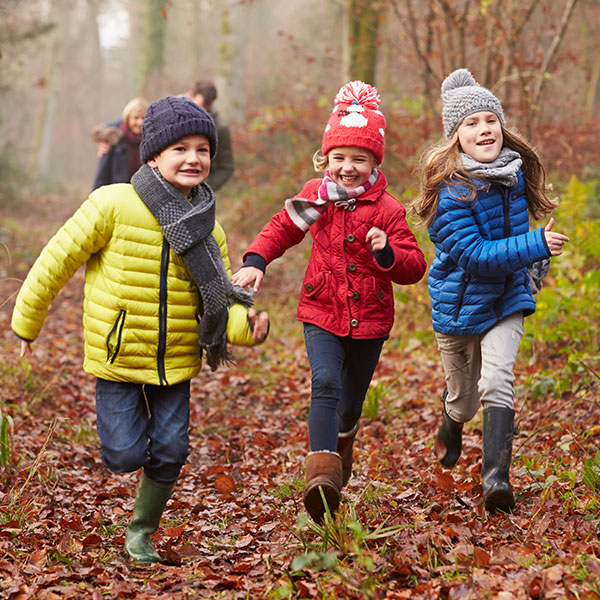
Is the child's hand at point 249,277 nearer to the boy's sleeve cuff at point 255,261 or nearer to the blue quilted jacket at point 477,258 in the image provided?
the boy's sleeve cuff at point 255,261

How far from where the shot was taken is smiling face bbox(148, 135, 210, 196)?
3.75m

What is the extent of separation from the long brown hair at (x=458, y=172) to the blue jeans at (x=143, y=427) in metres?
1.67

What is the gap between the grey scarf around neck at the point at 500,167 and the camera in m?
3.97

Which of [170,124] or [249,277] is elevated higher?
[170,124]

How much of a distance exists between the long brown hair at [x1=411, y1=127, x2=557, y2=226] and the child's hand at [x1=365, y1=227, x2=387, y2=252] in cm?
57

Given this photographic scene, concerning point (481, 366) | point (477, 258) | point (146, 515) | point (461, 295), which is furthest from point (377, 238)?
point (146, 515)

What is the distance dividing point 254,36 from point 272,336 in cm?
2989

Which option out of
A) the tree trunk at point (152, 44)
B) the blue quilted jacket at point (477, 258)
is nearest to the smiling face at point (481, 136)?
the blue quilted jacket at point (477, 258)

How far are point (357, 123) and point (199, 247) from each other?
44.3 inches

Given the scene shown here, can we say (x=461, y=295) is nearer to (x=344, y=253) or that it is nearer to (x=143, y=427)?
(x=344, y=253)

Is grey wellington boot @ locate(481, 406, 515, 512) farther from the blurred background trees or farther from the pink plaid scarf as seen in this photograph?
the blurred background trees

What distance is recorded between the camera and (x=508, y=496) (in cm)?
372

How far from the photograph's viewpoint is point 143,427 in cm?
379

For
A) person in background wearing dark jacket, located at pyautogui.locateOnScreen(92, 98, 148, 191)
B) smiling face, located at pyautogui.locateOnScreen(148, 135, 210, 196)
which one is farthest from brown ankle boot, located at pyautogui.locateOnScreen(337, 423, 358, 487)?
person in background wearing dark jacket, located at pyautogui.locateOnScreen(92, 98, 148, 191)
